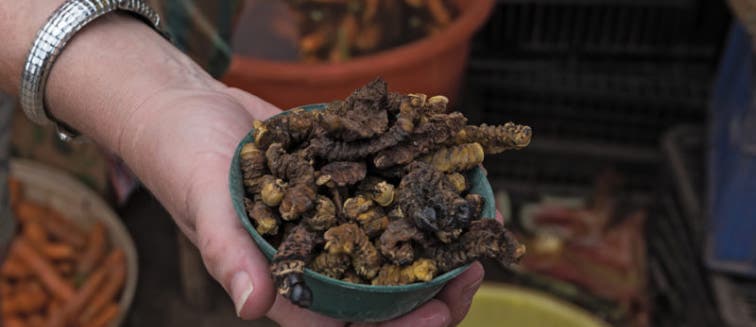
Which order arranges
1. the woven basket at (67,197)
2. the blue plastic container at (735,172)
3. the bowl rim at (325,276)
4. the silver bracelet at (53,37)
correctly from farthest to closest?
the woven basket at (67,197), the blue plastic container at (735,172), the silver bracelet at (53,37), the bowl rim at (325,276)

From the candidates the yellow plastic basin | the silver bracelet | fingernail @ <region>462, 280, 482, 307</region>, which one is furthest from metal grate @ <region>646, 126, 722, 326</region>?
the silver bracelet

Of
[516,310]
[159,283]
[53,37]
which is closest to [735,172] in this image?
[516,310]

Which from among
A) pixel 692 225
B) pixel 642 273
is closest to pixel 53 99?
pixel 692 225

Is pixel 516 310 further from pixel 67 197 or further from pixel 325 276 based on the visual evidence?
pixel 67 197

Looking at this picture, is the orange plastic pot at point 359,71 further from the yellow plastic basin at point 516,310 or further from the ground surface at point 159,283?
the ground surface at point 159,283

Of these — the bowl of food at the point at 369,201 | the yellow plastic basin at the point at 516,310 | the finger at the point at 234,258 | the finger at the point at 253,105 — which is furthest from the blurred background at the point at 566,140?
the finger at the point at 234,258

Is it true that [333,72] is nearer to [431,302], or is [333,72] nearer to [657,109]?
[431,302]

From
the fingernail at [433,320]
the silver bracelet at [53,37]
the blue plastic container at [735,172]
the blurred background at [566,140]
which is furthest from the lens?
the blurred background at [566,140]
